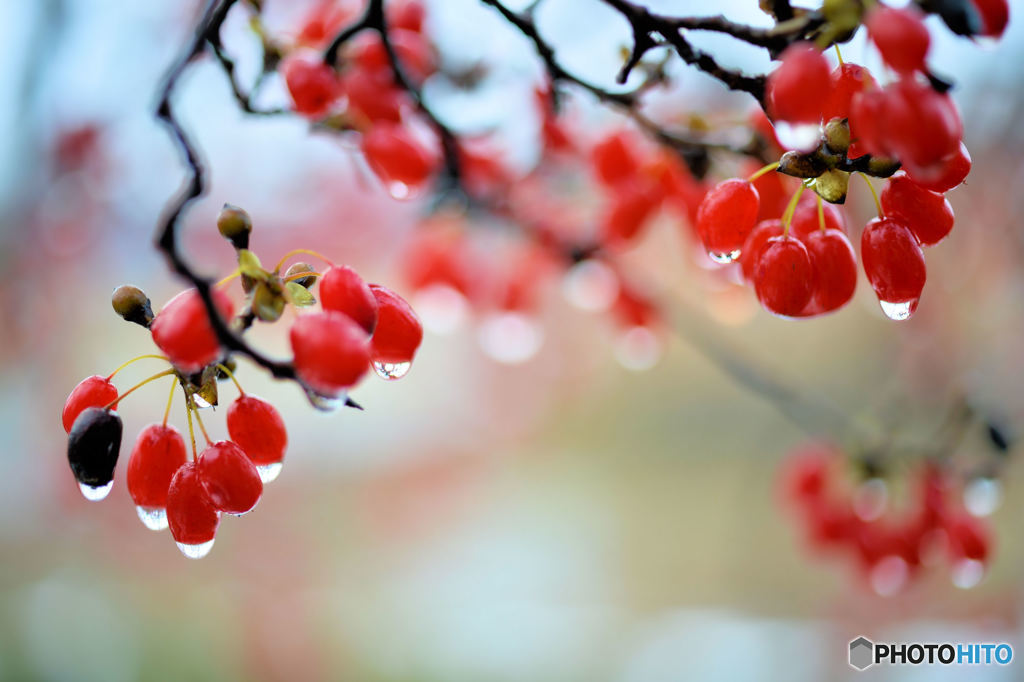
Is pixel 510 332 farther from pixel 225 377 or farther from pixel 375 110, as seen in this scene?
pixel 225 377

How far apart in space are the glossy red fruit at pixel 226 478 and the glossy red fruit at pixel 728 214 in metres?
0.25

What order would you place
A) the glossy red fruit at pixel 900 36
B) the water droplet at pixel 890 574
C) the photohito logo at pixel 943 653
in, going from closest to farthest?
1. the glossy red fruit at pixel 900 36
2. the water droplet at pixel 890 574
3. the photohito logo at pixel 943 653

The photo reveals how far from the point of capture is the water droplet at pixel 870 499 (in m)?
0.84

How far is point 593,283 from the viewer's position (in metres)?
0.90

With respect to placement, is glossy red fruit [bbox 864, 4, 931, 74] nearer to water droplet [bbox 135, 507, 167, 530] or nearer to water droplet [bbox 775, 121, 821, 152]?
water droplet [bbox 775, 121, 821, 152]

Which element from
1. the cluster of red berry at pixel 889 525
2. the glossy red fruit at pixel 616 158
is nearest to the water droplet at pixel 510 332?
the glossy red fruit at pixel 616 158

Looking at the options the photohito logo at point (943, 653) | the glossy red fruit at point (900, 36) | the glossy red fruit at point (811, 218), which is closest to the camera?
the glossy red fruit at point (900, 36)

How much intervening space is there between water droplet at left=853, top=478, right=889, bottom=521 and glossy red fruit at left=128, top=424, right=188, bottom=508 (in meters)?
0.74

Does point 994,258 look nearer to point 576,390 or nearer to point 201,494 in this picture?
point 201,494

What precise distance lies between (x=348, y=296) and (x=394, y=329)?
0.15 ft

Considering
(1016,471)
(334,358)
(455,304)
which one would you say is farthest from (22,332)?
(1016,471)

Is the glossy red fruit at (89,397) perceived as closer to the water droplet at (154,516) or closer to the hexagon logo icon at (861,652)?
the water droplet at (154,516)

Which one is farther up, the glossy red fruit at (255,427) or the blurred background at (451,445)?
the blurred background at (451,445)

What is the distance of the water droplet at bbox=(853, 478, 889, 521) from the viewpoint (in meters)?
0.84
